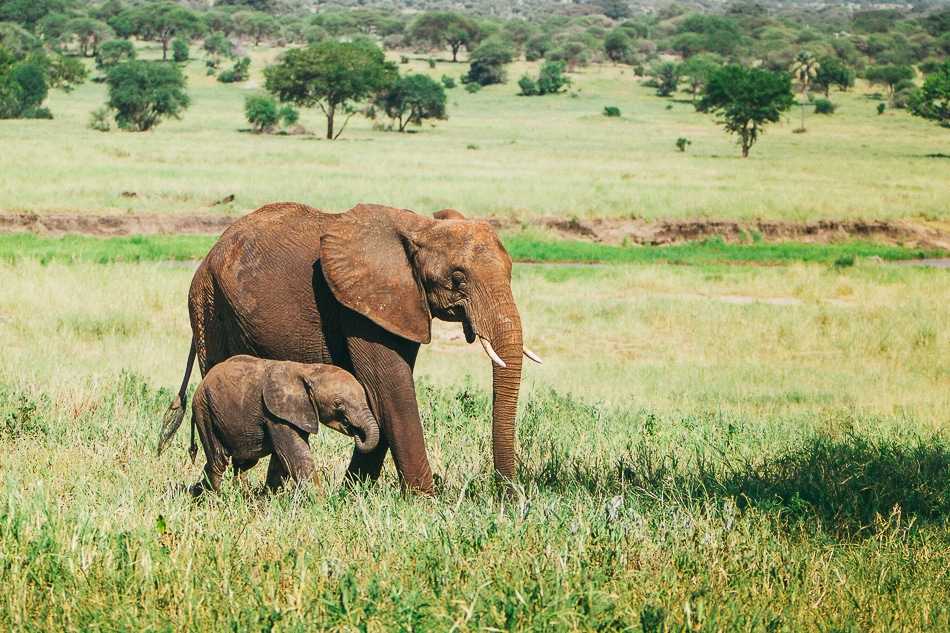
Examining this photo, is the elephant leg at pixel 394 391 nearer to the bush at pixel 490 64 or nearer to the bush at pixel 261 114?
the bush at pixel 261 114

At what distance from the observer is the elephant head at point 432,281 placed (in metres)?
5.75

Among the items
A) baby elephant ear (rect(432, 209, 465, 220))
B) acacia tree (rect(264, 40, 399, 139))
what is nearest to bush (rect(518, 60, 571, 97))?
acacia tree (rect(264, 40, 399, 139))

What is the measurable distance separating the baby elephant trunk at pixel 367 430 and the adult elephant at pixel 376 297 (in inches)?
3.9

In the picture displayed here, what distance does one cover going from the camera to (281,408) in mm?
5738

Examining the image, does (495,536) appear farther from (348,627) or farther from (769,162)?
(769,162)

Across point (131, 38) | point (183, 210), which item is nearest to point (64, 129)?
point (183, 210)

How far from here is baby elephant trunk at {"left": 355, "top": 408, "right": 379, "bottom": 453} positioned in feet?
19.1

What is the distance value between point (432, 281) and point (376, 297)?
320 mm

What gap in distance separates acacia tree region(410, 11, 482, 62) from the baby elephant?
400ft

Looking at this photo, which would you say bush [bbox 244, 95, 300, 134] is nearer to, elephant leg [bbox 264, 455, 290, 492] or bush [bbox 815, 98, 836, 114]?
bush [bbox 815, 98, 836, 114]

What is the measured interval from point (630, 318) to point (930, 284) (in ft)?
25.9

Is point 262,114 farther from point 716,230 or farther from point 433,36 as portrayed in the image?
point 433,36

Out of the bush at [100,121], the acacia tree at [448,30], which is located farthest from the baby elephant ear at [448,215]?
the acacia tree at [448,30]

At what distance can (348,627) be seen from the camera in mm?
4105
